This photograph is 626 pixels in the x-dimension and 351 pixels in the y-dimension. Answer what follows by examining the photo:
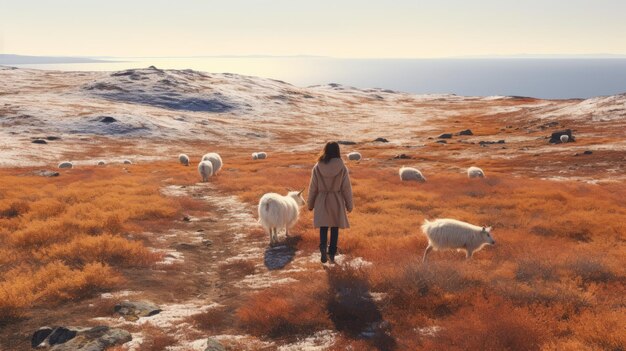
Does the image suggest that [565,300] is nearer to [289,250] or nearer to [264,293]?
[264,293]

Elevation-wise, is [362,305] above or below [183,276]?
above

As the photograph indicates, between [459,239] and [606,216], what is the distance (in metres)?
9.14

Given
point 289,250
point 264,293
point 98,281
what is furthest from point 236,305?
point 289,250

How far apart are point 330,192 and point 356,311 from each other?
4.24 m

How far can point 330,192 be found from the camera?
41.1 ft

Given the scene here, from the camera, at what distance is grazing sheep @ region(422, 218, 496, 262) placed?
13.1 meters

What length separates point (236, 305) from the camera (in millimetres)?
10039

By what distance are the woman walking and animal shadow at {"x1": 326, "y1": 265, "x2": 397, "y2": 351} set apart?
202 cm

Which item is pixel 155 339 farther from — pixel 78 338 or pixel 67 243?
pixel 67 243

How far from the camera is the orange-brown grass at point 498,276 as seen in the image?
302 inches

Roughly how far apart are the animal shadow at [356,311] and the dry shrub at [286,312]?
24 centimetres

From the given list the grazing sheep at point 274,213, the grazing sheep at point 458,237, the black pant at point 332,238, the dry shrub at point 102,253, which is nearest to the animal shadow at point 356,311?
the black pant at point 332,238

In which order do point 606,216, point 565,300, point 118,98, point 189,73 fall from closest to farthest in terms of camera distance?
point 565,300, point 606,216, point 118,98, point 189,73

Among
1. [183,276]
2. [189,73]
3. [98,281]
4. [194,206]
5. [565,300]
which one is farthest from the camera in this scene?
[189,73]
